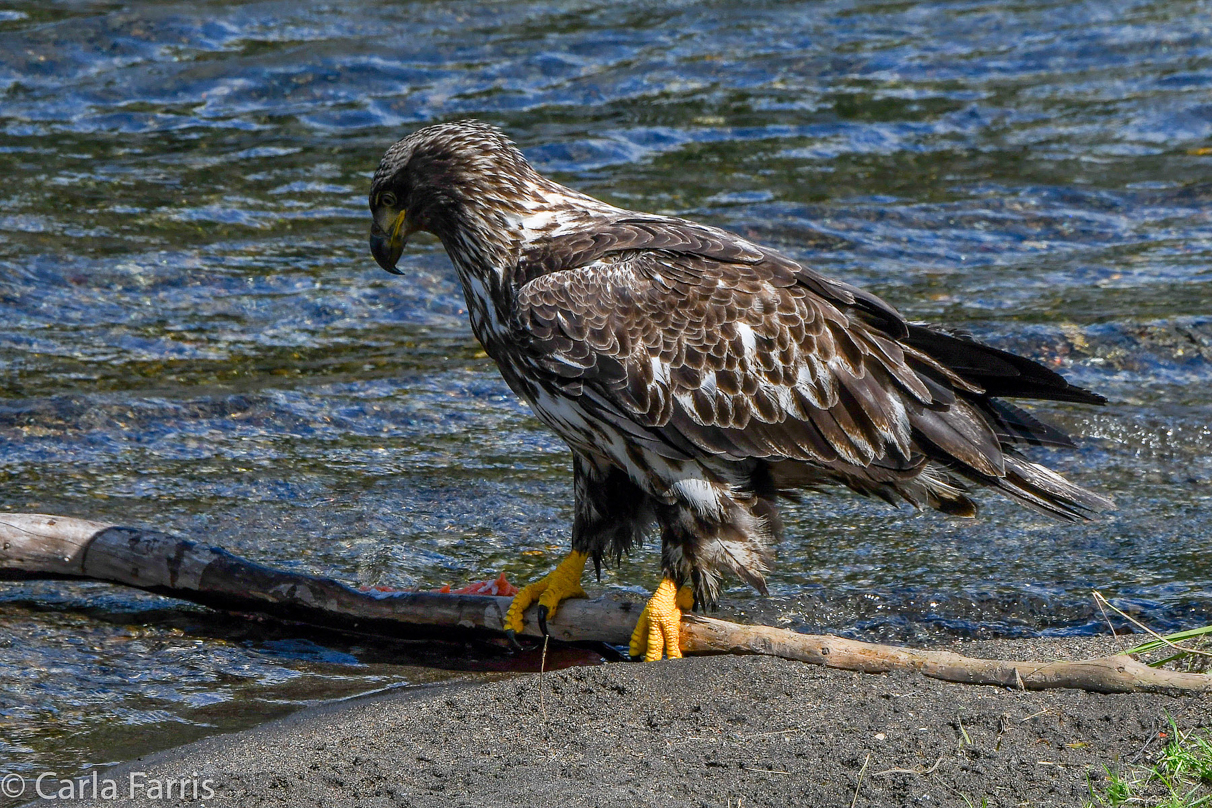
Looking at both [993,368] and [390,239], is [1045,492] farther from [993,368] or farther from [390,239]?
[390,239]

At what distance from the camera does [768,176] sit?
1205 centimetres

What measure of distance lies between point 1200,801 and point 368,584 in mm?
3656

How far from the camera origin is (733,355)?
17.5 ft

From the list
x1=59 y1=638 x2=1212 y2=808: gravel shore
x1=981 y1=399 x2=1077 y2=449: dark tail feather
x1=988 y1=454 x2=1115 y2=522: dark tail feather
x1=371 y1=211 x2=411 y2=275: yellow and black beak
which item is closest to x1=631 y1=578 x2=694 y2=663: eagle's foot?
x1=59 y1=638 x2=1212 y2=808: gravel shore

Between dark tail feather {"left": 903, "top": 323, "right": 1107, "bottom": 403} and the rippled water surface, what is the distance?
3.05 ft

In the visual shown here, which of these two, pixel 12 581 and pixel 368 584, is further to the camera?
pixel 368 584

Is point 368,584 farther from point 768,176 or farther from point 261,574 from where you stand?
point 768,176

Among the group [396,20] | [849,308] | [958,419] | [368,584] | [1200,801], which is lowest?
[368,584]

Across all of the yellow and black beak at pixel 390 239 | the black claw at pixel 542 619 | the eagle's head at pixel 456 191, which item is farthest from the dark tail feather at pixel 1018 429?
the yellow and black beak at pixel 390 239

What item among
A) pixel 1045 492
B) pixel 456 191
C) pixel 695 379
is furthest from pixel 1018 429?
pixel 456 191

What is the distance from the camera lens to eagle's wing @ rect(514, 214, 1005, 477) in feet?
16.9

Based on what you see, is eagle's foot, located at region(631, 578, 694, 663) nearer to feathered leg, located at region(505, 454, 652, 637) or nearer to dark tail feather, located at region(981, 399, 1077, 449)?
feathered leg, located at region(505, 454, 652, 637)

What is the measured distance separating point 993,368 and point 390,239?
258 centimetres

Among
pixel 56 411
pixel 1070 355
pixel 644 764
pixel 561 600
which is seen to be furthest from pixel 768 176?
pixel 644 764
